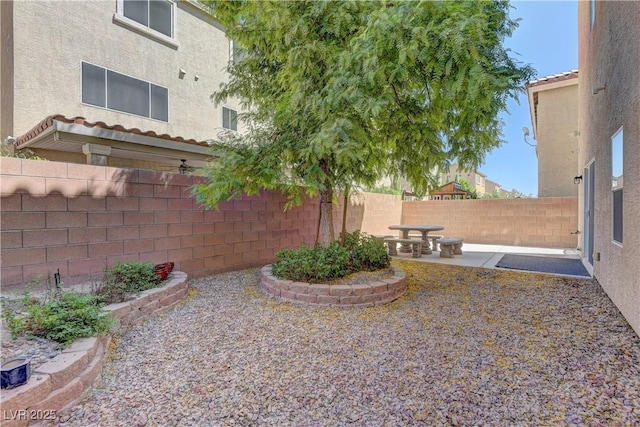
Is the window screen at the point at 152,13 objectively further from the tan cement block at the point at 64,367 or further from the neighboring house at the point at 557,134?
the neighboring house at the point at 557,134

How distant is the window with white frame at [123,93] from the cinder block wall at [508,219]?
10351mm

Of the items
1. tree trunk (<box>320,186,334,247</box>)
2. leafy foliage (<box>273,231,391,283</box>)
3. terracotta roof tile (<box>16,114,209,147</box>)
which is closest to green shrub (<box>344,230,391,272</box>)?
leafy foliage (<box>273,231,391,283</box>)

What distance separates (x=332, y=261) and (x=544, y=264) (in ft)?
19.1

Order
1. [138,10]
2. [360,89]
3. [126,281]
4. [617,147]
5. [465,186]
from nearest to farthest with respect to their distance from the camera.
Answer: [360,89] < [126,281] < [617,147] < [138,10] < [465,186]

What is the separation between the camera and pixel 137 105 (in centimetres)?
969

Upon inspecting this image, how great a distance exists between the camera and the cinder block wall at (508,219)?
10.8 m

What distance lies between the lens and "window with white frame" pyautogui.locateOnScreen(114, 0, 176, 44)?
9.39 meters

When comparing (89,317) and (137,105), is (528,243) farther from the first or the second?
(137,105)

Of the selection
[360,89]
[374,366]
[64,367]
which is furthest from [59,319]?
[360,89]

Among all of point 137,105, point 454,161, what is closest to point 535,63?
point 454,161

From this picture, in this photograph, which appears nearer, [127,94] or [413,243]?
[413,243]

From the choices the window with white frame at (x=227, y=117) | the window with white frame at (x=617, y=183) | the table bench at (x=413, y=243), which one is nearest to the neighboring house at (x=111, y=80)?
the window with white frame at (x=227, y=117)

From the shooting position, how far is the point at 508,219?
1175 cm

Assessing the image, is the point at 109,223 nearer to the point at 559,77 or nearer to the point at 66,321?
the point at 66,321
